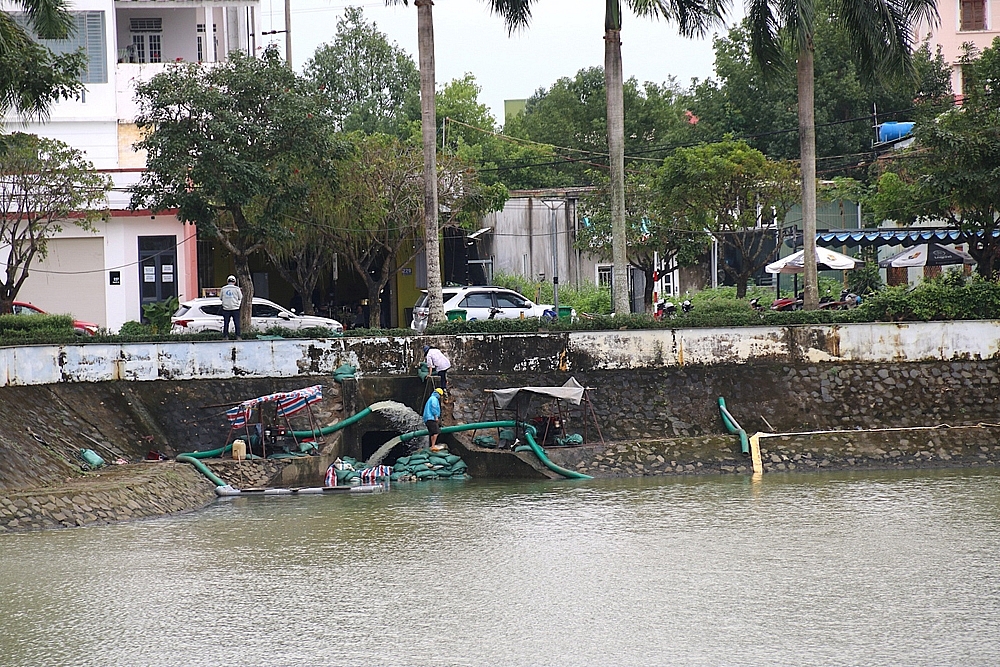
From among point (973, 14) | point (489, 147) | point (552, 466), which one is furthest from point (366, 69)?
point (552, 466)

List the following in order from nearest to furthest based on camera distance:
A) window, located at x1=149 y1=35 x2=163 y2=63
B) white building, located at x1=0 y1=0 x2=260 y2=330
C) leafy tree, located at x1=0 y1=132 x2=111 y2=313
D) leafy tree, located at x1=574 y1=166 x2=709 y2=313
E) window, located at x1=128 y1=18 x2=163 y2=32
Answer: leafy tree, located at x1=0 y1=132 x2=111 y2=313, white building, located at x1=0 y1=0 x2=260 y2=330, leafy tree, located at x1=574 y1=166 x2=709 y2=313, window, located at x1=128 y1=18 x2=163 y2=32, window, located at x1=149 y1=35 x2=163 y2=63

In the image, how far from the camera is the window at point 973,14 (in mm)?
51062

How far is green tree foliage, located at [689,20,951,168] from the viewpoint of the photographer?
48.9 m

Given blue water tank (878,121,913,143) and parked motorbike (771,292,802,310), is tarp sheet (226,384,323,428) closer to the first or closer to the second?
parked motorbike (771,292,802,310)

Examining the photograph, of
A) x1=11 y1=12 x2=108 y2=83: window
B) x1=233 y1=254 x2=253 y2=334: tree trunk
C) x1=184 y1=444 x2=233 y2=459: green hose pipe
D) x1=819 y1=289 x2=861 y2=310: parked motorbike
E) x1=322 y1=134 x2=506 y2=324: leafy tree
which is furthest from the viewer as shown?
x1=11 y1=12 x2=108 y2=83: window

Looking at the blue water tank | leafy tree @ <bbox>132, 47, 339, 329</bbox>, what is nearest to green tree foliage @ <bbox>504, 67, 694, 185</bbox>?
the blue water tank

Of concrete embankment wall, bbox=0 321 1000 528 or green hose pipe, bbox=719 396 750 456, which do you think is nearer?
green hose pipe, bbox=719 396 750 456

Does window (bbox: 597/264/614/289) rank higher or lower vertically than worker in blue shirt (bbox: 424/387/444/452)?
higher

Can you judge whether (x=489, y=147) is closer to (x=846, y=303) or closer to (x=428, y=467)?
(x=846, y=303)

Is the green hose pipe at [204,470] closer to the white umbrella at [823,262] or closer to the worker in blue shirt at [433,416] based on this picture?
the worker in blue shirt at [433,416]

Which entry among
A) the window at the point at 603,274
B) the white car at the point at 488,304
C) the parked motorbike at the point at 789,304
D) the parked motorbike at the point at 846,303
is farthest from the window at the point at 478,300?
the window at the point at 603,274

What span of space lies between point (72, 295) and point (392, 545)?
20.3 meters

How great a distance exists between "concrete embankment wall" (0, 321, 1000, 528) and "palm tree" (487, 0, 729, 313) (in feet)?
6.61

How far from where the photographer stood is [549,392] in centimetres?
2156
